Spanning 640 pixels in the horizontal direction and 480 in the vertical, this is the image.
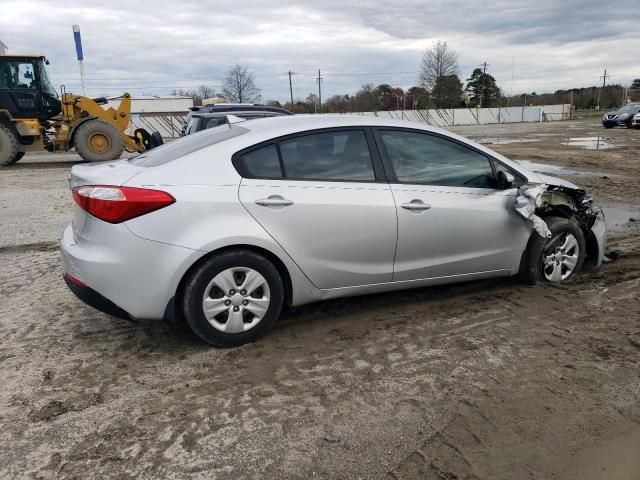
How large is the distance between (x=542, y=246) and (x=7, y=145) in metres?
16.0

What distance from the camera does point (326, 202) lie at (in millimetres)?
3725

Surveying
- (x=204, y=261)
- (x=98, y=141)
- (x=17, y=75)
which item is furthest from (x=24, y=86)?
(x=204, y=261)

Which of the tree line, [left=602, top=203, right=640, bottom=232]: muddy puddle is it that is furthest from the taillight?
the tree line

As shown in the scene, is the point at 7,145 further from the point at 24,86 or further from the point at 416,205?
the point at 416,205

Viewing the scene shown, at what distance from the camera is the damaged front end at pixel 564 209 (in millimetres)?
4430

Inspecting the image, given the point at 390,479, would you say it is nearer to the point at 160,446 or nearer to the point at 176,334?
the point at 160,446

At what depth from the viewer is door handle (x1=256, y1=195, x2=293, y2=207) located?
11.7 ft

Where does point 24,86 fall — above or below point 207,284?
above

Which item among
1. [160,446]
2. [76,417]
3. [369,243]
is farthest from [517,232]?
[76,417]

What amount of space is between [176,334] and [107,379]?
2.35ft

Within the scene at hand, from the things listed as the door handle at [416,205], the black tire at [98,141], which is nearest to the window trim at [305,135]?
the door handle at [416,205]

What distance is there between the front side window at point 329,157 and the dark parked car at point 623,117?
33.5 meters

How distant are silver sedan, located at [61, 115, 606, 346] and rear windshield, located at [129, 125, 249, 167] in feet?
0.08

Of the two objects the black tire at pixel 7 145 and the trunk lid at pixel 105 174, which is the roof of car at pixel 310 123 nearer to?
the trunk lid at pixel 105 174
